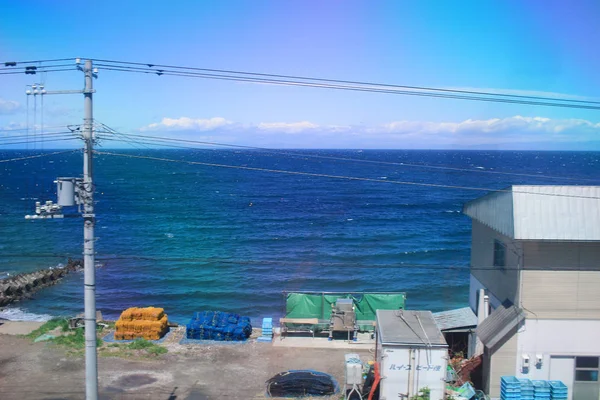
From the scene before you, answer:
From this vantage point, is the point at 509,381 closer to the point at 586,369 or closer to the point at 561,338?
the point at 561,338

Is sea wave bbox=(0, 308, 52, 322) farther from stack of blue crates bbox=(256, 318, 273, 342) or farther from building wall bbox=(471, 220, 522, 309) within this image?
building wall bbox=(471, 220, 522, 309)

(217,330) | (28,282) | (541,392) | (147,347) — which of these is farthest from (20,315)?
(541,392)

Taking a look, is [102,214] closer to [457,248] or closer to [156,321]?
[457,248]

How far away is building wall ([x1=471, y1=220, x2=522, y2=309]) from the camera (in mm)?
14625

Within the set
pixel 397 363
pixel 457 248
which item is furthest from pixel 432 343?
pixel 457 248

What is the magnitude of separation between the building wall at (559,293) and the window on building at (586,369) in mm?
1197

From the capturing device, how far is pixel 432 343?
13102 mm

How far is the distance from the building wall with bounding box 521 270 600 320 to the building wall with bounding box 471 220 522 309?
0.37 meters

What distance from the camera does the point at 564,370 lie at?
567 inches

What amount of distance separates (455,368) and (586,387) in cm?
344

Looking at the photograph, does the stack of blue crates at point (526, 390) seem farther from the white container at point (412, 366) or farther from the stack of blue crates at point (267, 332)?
the stack of blue crates at point (267, 332)

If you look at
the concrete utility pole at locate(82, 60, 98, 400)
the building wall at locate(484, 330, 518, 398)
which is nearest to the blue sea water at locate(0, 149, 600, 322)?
the building wall at locate(484, 330, 518, 398)

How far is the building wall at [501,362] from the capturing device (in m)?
14.3

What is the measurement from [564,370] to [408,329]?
4413 mm
